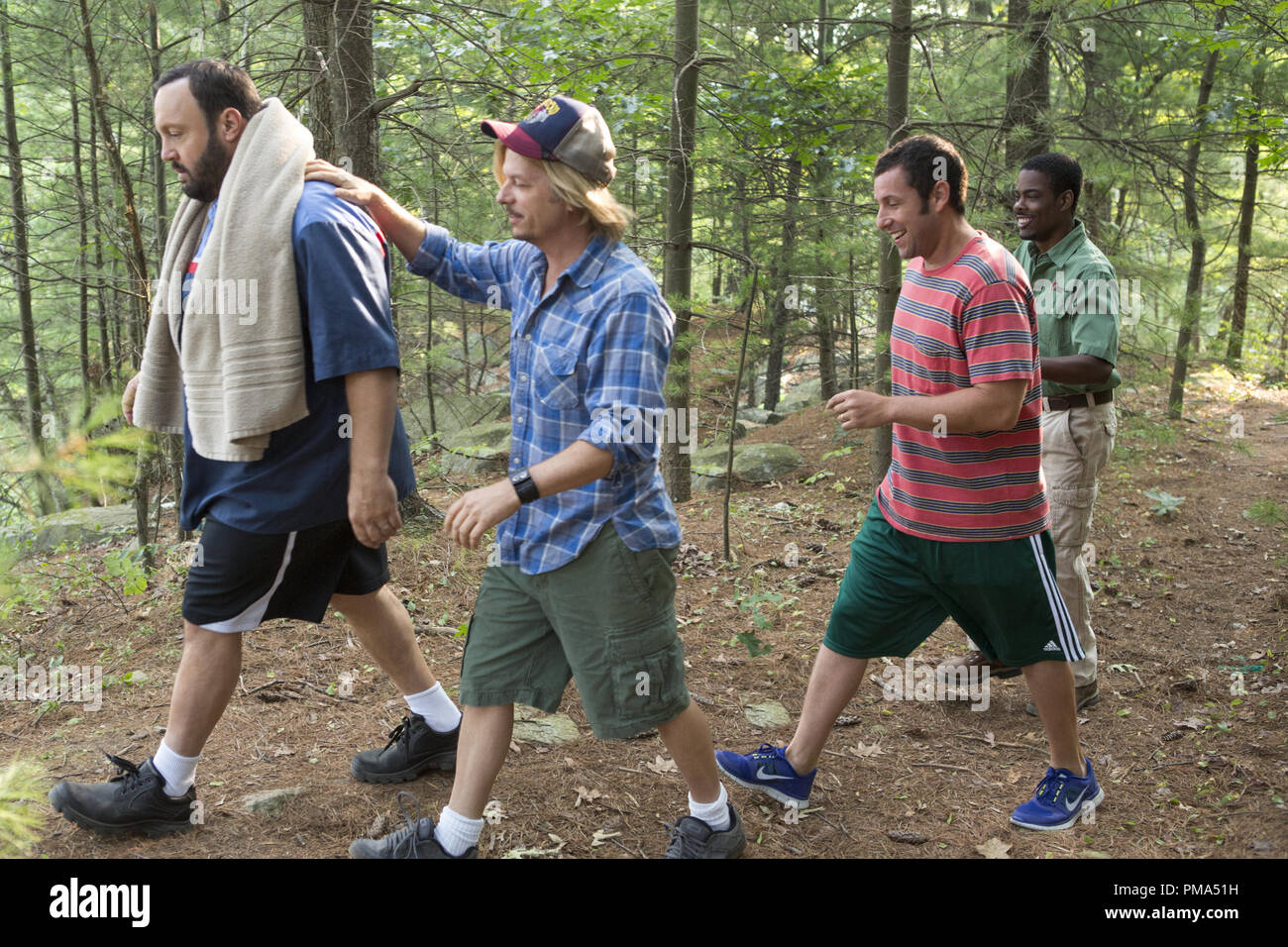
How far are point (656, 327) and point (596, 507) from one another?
20.2 inches

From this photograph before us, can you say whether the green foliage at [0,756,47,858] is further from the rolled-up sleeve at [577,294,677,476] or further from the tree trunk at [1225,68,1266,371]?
the tree trunk at [1225,68,1266,371]

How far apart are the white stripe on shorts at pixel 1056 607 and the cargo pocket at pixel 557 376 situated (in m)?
1.66

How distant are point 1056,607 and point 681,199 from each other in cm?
530

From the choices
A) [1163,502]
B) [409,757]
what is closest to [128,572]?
[409,757]

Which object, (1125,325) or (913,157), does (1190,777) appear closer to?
(913,157)

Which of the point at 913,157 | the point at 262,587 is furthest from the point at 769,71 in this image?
the point at 262,587

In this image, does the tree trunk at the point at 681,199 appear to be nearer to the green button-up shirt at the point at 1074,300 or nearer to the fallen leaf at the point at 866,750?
the green button-up shirt at the point at 1074,300

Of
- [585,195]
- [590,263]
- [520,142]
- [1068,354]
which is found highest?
[520,142]

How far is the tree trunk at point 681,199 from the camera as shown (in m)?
6.98

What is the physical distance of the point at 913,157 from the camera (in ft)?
9.70

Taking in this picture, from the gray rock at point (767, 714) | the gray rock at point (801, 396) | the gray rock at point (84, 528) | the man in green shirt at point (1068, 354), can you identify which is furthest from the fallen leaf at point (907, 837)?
the gray rock at point (801, 396)

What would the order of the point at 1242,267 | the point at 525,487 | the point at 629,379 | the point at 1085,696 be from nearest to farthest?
the point at 525,487, the point at 629,379, the point at 1085,696, the point at 1242,267

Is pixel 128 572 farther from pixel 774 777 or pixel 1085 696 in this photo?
pixel 1085 696

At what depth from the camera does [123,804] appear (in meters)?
2.89
